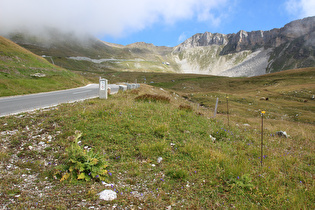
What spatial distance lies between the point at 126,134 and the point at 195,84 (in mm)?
70861

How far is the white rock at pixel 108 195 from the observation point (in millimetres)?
3898

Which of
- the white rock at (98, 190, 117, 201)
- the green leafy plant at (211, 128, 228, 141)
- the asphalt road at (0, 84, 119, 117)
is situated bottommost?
the white rock at (98, 190, 117, 201)

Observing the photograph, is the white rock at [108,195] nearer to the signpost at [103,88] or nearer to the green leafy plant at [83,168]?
the green leafy plant at [83,168]

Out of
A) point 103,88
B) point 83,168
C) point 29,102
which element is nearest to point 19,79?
point 29,102

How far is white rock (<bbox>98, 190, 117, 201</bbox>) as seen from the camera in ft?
12.8

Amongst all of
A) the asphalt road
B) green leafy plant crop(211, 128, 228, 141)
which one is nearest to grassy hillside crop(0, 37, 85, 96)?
the asphalt road

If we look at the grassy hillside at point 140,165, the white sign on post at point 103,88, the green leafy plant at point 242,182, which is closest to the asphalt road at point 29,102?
the white sign on post at point 103,88

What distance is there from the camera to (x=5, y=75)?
902 inches

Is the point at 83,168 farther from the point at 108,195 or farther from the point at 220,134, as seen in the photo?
the point at 220,134

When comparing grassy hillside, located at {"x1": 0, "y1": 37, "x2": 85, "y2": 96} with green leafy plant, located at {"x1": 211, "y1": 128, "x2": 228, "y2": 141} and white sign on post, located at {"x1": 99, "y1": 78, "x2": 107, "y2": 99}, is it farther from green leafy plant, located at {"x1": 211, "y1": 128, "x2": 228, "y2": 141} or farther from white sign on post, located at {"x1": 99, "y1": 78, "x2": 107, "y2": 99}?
green leafy plant, located at {"x1": 211, "y1": 128, "x2": 228, "y2": 141}

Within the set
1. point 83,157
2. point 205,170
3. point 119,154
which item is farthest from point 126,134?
point 205,170

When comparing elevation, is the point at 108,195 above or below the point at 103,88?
below

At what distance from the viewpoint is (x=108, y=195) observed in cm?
398

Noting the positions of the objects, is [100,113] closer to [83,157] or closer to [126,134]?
[126,134]
